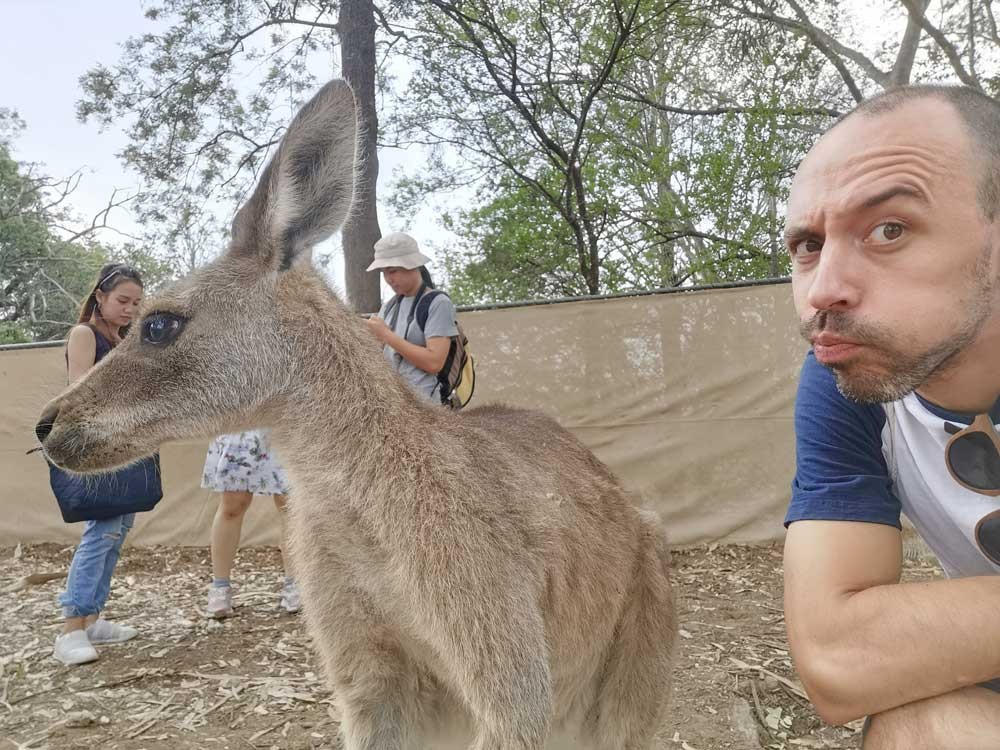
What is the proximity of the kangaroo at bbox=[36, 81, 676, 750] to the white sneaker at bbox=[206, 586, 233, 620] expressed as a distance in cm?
295

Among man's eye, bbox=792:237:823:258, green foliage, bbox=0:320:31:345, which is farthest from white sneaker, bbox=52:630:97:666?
green foliage, bbox=0:320:31:345

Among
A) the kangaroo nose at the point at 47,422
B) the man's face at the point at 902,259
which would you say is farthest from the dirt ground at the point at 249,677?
the man's face at the point at 902,259

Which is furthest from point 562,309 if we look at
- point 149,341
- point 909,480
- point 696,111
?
point 696,111

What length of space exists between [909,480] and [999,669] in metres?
0.42

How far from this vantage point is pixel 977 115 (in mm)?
1297

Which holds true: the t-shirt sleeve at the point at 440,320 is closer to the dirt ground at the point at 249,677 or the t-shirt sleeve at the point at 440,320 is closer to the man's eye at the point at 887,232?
the dirt ground at the point at 249,677

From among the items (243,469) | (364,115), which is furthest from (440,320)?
(364,115)

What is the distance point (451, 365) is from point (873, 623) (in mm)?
2886

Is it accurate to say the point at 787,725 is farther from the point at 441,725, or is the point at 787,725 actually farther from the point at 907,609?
the point at 907,609

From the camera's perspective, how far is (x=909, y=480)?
61.6 inches

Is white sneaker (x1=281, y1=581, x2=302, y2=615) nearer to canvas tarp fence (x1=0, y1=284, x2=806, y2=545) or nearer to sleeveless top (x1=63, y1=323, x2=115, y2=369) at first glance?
sleeveless top (x1=63, y1=323, x2=115, y2=369)

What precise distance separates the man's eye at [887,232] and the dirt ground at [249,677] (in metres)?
2.58

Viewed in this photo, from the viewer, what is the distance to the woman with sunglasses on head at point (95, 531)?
4051 mm

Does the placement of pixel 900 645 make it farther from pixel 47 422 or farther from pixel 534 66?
pixel 534 66
